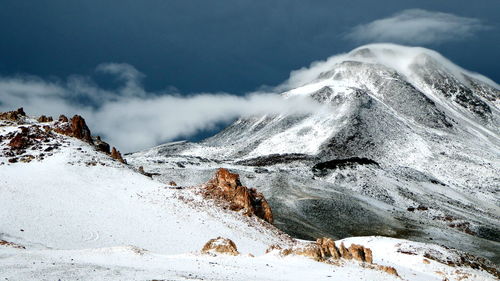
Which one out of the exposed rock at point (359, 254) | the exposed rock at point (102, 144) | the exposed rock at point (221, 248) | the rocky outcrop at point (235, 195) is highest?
the exposed rock at point (102, 144)

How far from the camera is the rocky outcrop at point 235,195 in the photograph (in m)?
56.0

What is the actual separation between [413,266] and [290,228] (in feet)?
136

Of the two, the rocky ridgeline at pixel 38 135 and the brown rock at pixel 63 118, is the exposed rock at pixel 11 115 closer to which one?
the rocky ridgeline at pixel 38 135

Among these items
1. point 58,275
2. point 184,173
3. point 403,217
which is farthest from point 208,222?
point 184,173

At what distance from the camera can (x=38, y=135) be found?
218ft

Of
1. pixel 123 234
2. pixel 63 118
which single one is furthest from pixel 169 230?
pixel 63 118

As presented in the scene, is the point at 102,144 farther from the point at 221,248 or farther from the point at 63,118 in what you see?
the point at 221,248

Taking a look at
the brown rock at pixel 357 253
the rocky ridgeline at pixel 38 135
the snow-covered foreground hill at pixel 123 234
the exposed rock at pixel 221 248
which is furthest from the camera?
the rocky ridgeline at pixel 38 135

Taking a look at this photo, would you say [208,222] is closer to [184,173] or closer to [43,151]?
[43,151]

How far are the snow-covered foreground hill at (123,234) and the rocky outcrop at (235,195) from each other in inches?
75.6

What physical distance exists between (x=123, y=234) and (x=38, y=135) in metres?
31.2

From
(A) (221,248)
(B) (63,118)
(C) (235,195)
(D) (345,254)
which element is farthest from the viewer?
(B) (63,118)

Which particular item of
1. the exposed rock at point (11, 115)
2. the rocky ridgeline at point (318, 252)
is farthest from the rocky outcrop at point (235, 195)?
the exposed rock at point (11, 115)

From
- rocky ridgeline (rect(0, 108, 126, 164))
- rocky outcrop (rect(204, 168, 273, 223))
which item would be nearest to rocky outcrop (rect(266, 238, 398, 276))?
rocky outcrop (rect(204, 168, 273, 223))
